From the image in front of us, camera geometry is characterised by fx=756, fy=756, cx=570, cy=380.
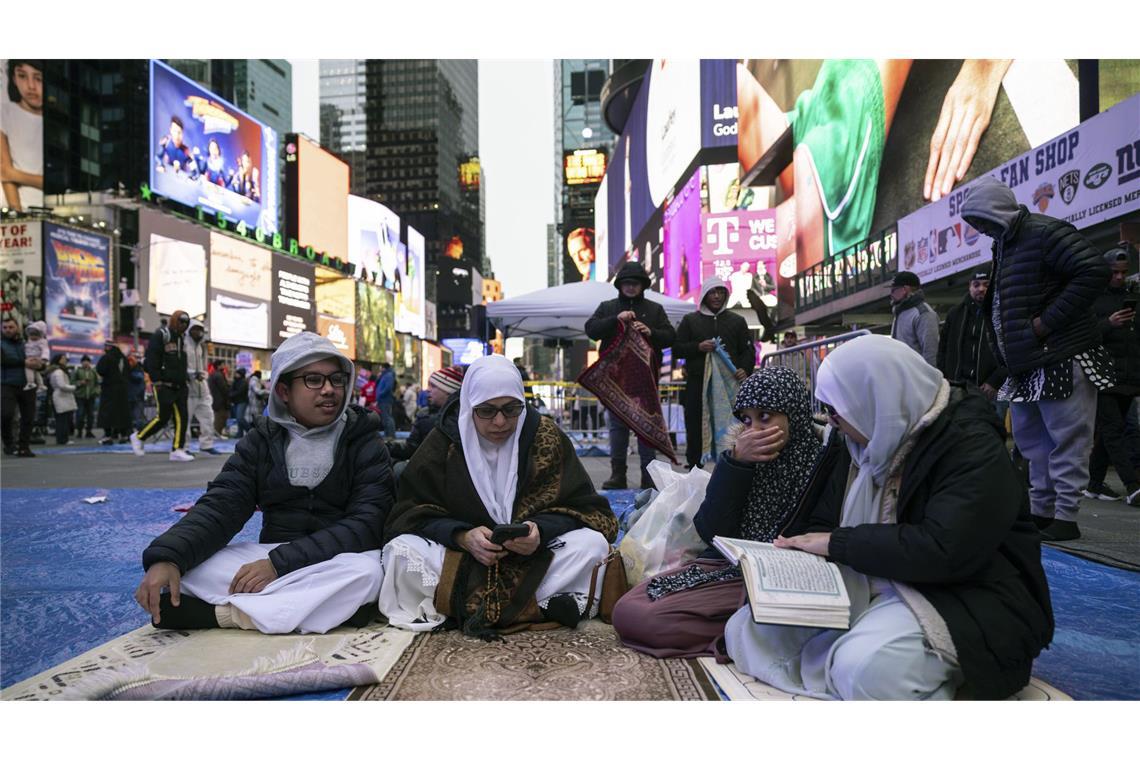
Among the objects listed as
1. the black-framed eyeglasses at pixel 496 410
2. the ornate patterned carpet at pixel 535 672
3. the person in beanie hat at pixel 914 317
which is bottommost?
the ornate patterned carpet at pixel 535 672

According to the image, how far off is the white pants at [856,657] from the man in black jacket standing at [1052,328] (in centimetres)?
234

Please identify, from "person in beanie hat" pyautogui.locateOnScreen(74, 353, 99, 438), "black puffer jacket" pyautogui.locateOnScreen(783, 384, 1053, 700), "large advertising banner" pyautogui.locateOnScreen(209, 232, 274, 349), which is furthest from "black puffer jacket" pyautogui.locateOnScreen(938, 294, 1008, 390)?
"large advertising banner" pyautogui.locateOnScreen(209, 232, 274, 349)

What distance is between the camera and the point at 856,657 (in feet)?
5.51

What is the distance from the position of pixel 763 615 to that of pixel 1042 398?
104 inches

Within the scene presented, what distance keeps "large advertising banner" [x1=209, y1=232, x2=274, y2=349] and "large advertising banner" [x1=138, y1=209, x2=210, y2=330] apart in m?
0.71

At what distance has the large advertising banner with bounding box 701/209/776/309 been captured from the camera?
2134 centimetres

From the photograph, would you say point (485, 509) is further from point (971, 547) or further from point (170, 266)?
point (170, 266)

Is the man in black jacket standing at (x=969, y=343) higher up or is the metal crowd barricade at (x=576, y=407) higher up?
the man in black jacket standing at (x=969, y=343)

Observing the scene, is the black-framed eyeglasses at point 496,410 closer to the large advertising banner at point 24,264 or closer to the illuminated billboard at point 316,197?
the large advertising banner at point 24,264

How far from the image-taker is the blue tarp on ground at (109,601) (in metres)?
2.15

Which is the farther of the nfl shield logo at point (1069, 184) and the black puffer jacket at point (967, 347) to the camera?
the nfl shield logo at point (1069, 184)

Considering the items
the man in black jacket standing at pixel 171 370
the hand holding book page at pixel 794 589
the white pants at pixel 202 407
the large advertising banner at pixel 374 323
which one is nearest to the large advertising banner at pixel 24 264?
the white pants at pixel 202 407

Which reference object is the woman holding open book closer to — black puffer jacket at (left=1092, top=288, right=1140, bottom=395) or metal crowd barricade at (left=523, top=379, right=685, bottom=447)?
black puffer jacket at (left=1092, top=288, right=1140, bottom=395)

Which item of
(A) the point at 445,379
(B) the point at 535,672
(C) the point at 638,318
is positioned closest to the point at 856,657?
(B) the point at 535,672
